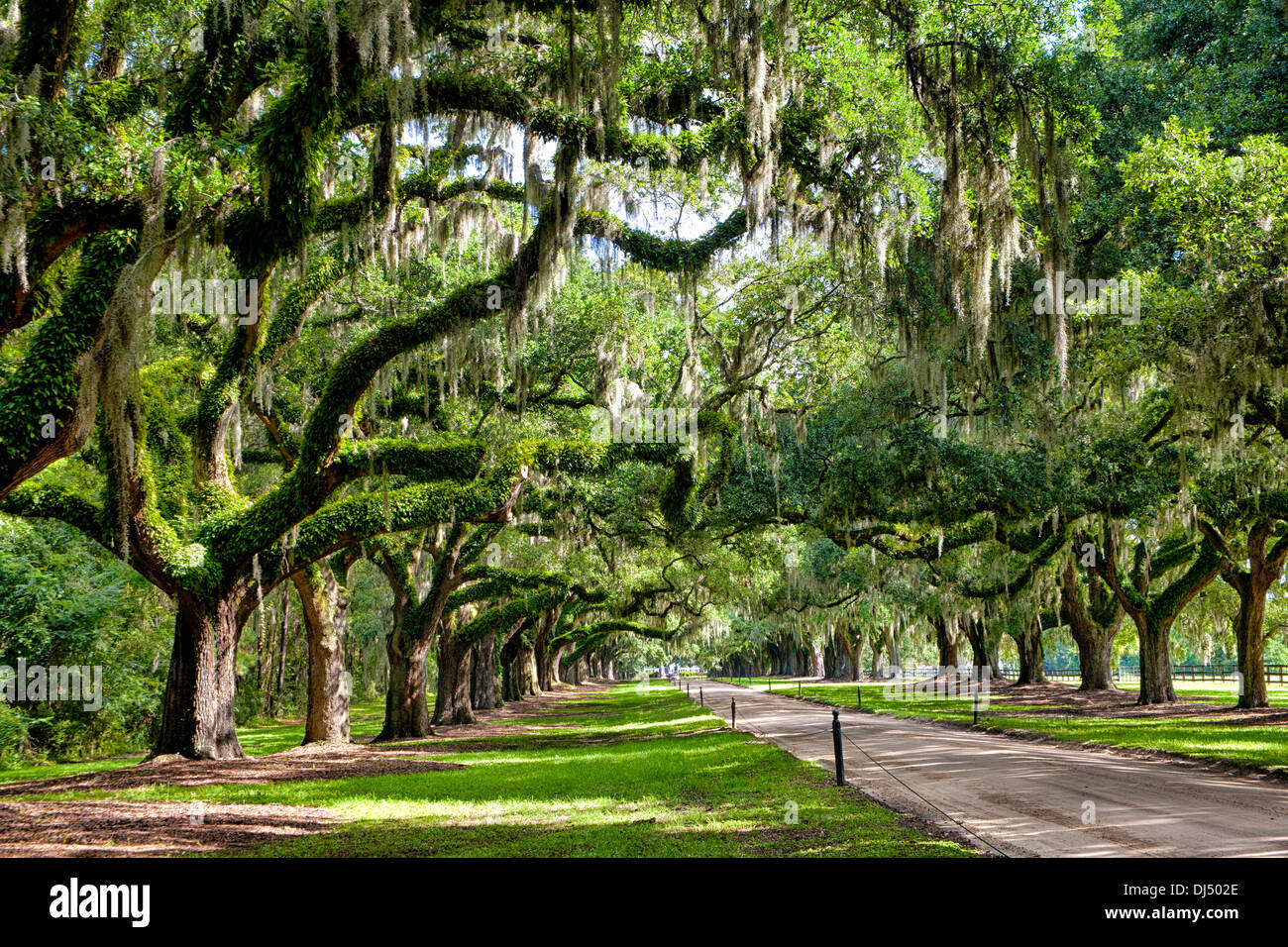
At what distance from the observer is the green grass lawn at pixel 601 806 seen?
23.9 ft

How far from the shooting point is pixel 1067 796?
9.29 m

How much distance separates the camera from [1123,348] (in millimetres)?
13172

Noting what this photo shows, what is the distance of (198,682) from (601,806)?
8.30m

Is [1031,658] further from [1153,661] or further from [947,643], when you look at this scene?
[1153,661]

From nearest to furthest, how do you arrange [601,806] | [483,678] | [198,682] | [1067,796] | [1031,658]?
[1067,796], [601,806], [198,682], [483,678], [1031,658]

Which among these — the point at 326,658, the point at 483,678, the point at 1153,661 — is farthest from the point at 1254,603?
the point at 483,678

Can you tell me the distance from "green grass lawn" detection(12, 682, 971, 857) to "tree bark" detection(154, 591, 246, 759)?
8.96 feet

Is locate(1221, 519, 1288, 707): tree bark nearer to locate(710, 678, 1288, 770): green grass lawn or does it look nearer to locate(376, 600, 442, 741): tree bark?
locate(710, 678, 1288, 770): green grass lawn

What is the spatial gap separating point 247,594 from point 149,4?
9315 millimetres

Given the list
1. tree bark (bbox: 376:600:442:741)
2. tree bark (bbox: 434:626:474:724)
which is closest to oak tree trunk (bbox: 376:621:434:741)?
tree bark (bbox: 376:600:442:741)

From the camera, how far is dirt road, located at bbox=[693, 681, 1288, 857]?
682cm

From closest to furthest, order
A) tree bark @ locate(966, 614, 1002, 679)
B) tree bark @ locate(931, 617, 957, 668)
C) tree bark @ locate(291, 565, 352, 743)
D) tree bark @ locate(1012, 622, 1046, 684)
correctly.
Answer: tree bark @ locate(291, 565, 352, 743) → tree bark @ locate(1012, 622, 1046, 684) → tree bark @ locate(966, 614, 1002, 679) → tree bark @ locate(931, 617, 957, 668)

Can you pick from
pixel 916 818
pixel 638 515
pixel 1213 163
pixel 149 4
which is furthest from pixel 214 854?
pixel 1213 163

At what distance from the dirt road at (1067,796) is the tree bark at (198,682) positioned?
10.2 meters
